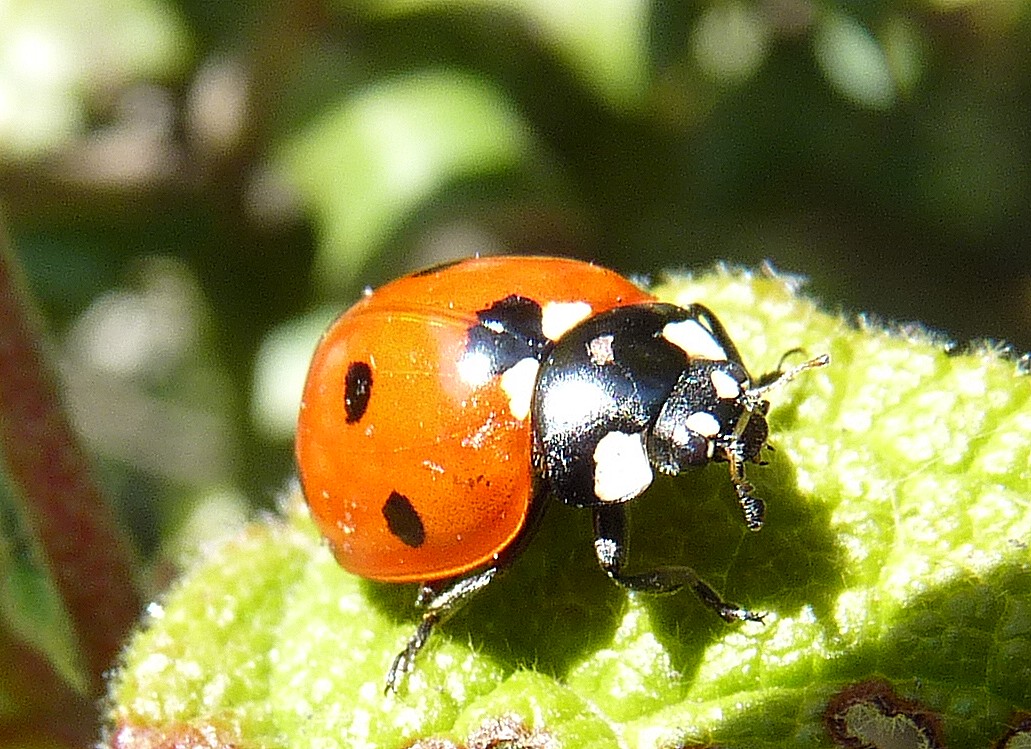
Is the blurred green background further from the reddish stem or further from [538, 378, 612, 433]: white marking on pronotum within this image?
[538, 378, 612, 433]: white marking on pronotum

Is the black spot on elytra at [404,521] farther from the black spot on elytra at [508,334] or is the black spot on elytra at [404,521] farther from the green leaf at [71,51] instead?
the green leaf at [71,51]

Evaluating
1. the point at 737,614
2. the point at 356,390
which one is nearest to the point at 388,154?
the point at 356,390

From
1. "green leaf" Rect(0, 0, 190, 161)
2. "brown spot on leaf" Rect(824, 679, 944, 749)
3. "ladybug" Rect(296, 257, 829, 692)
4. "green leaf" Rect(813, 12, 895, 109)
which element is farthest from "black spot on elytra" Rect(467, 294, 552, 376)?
"green leaf" Rect(0, 0, 190, 161)

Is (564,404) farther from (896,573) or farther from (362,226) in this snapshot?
(362,226)

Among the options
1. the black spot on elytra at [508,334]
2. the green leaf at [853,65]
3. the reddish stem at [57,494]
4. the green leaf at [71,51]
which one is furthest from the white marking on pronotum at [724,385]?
the green leaf at [71,51]

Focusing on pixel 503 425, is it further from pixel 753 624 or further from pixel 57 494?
pixel 57 494

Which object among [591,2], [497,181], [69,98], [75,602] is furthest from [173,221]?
[75,602]

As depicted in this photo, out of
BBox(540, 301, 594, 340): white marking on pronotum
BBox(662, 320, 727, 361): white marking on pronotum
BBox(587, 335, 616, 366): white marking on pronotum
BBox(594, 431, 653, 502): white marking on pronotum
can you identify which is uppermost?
BBox(540, 301, 594, 340): white marking on pronotum
